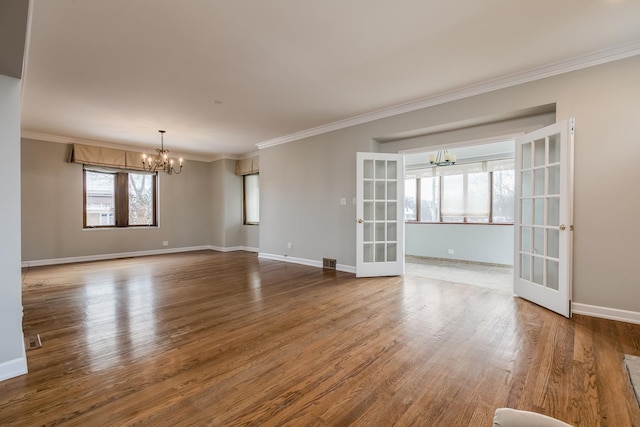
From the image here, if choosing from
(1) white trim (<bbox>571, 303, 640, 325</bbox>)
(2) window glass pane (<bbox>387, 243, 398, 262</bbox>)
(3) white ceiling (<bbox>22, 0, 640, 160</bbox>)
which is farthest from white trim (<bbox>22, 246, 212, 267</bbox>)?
(1) white trim (<bbox>571, 303, 640, 325</bbox>)

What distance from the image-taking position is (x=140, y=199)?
7328 millimetres

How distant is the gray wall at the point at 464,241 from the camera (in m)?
5.95

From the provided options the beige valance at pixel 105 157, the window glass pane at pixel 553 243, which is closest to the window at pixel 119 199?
the beige valance at pixel 105 157

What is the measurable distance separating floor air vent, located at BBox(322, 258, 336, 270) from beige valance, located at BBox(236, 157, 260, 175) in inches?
138

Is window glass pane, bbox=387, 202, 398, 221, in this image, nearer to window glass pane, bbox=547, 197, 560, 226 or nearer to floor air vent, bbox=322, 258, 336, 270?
floor air vent, bbox=322, 258, 336, 270

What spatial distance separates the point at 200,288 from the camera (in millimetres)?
4211

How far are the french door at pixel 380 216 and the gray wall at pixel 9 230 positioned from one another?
12.7ft

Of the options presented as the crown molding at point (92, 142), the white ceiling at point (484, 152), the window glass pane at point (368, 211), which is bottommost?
the window glass pane at point (368, 211)

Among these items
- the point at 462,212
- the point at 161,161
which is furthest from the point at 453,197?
the point at 161,161

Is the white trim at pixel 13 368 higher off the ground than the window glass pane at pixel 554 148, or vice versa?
the window glass pane at pixel 554 148

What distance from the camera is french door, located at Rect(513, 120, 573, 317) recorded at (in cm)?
300

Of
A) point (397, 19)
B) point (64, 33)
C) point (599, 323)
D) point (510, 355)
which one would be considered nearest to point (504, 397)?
point (510, 355)

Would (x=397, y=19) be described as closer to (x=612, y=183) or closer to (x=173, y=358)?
(x=612, y=183)

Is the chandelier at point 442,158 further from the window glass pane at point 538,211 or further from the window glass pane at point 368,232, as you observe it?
the window glass pane at point 538,211
